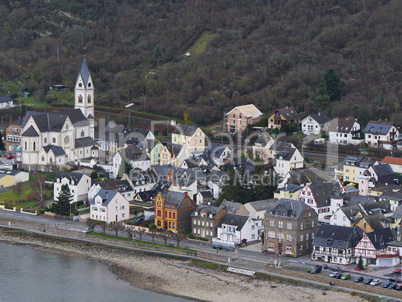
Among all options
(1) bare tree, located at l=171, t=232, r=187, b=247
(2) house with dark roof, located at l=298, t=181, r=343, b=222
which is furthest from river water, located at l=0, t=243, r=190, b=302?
(2) house with dark roof, located at l=298, t=181, r=343, b=222

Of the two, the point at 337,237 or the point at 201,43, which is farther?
the point at 201,43

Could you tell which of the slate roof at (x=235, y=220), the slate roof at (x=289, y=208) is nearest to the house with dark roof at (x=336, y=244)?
the slate roof at (x=289, y=208)

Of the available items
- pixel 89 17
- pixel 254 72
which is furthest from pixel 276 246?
pixel 89 17

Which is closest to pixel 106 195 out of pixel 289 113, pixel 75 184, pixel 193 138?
pixel 75 184

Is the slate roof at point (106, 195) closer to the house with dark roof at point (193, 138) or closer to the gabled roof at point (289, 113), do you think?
the house with dark roof at point (193, 138)

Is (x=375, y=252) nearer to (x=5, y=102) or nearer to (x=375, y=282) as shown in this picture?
(x=375, y=282)

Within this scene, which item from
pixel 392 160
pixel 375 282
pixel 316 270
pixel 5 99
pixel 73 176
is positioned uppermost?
pixel 5 99

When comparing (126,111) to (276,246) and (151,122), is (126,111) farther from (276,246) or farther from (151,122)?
(276,246)
